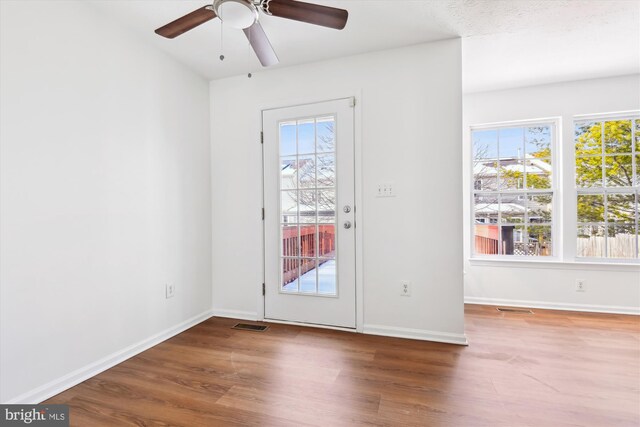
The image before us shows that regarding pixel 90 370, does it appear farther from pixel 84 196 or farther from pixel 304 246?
pixel 304 246

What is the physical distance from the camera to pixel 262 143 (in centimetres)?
306

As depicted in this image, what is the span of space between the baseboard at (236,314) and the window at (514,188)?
8.74ft

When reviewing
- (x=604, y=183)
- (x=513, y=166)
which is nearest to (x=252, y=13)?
(x=513, y=166)

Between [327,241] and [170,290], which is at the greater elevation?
[327,241]

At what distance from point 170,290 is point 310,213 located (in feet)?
4.60

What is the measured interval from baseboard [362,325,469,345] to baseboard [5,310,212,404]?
170cm

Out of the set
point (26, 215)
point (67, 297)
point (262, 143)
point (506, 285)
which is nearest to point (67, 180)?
point (26, 215)

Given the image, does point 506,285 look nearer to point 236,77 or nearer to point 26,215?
point 236,77

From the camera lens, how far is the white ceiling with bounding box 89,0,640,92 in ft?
6.98

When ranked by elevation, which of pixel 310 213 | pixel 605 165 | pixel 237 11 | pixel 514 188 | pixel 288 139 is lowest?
pixel 310 213

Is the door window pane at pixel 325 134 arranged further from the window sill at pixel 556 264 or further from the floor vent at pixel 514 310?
the floor vent at pixel 514 310

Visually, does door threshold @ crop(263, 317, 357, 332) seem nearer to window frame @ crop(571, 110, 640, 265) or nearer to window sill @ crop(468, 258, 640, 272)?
window sill @ crop(468, 258, 640, 272)

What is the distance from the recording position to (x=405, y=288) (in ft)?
8.72

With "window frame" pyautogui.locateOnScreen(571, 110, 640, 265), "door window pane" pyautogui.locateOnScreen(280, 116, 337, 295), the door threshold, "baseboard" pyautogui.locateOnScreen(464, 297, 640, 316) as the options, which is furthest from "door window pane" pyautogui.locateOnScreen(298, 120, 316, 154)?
"window frame" pyautogui.locateOnScreen(571, 110, 640, 265)
